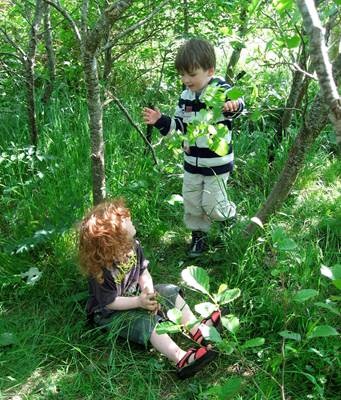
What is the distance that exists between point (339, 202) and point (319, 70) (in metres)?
2.27

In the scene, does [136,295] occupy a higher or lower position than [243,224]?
lower

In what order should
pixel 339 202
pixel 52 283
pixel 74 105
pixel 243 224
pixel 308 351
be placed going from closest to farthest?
pixel 308 351, pixel 52 283, pixel 243 224, pixel 339 202, pixel 74 105

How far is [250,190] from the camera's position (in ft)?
10.2

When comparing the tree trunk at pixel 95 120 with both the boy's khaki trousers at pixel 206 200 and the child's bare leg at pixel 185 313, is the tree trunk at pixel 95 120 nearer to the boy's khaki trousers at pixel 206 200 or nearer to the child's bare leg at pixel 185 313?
the boy's khaki trousers at pixel 206 200

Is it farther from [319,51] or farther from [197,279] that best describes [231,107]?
[319,51]

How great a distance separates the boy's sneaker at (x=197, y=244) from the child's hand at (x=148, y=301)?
624 millimetres

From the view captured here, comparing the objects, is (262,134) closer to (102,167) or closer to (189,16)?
(189,16)

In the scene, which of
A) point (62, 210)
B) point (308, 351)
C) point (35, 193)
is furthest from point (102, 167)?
point (308, 351)

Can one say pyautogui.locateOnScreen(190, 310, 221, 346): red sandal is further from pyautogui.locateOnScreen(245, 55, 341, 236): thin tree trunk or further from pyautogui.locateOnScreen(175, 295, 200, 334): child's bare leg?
pyautogui.locateOnScreen(245, 55, 341, 236): thin tree trunk

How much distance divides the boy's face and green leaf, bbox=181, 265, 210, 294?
1299 millimetres

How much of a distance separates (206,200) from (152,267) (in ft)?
1.66

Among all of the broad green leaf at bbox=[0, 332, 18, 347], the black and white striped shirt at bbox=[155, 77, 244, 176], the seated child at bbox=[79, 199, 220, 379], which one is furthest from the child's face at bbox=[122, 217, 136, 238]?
the broad green leaf at bbox=[0, 332, 18, 347]

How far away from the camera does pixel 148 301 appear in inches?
84.4

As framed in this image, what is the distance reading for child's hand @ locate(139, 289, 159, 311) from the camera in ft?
7.04
